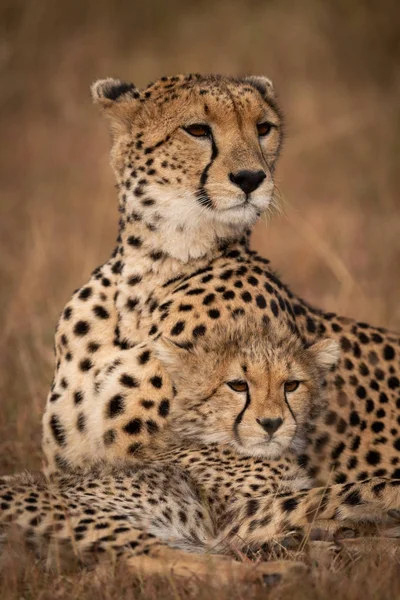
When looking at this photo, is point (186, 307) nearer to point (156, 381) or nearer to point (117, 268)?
point (156, 381)

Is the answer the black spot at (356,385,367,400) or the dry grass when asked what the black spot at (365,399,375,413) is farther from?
the dry grass

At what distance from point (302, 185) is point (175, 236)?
5.66 metres

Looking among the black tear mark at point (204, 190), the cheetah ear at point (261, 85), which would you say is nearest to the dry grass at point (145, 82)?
the black tear mark at point (204, 190)

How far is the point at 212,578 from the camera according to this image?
3246 mm

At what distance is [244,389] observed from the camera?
3.91m

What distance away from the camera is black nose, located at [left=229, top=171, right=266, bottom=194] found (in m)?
3.93

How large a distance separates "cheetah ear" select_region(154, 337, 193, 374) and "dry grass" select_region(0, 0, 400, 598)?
1.00m

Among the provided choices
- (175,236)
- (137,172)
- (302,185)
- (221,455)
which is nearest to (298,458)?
(221,455)

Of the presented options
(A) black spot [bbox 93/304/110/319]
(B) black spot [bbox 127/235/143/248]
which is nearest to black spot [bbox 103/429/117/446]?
(A) black spot [bbox 93/304/110/319]

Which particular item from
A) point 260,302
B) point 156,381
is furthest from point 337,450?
point 156,381

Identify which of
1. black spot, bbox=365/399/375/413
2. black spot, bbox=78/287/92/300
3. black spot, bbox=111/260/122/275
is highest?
black spot, bbox=111/260/122/275

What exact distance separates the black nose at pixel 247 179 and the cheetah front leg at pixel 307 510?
0.99 m

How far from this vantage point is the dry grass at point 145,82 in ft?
21.8

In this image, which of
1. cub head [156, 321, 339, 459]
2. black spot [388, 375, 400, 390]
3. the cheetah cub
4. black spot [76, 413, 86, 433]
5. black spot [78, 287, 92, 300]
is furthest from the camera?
black spot [388, 375, 400, 390]
